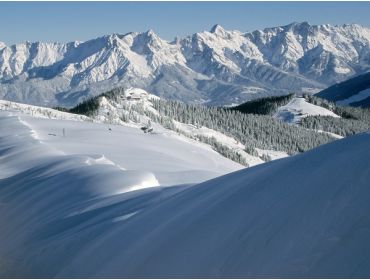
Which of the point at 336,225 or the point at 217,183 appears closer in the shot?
the point at 336,225

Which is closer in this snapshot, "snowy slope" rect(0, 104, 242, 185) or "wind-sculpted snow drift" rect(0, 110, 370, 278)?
"wind-sculpted snow drift" rect(0, 110, 370, 278)

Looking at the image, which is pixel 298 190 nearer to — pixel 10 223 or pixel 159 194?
pixel 159 194

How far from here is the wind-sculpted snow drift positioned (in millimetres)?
9984

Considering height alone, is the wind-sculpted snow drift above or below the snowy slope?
above

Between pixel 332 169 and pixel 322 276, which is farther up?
pixel 332 169

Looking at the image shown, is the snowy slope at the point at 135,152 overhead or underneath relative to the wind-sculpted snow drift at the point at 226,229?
underneath

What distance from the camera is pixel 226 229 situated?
41.8ft

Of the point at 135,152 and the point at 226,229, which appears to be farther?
the point at 135,152

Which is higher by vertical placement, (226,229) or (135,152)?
(226,229)

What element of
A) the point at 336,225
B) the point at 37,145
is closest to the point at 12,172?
the point at 37,145

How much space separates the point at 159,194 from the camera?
23.7 m

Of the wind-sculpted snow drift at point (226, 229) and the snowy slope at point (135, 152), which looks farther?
the snowy slope at point (135, 152)

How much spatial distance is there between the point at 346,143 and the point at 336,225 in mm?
5053

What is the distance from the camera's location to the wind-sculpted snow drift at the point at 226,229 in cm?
998
